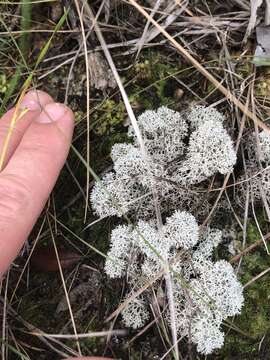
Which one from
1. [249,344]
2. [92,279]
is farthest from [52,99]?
[249,344]

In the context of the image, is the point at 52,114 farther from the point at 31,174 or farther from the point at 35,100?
the point at 31,174

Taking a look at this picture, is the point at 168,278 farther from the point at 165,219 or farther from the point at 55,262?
the point at 55,262

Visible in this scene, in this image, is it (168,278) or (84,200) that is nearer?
(168,278)

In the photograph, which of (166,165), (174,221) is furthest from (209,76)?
(174,221)

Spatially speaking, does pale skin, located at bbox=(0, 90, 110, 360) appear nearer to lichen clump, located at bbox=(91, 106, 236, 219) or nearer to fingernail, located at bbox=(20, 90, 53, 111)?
fingernail, located at bbox=(20, 90, 53, 111)

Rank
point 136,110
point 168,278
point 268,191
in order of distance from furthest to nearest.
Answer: point 136,110 → point 268,191 → point 168,278

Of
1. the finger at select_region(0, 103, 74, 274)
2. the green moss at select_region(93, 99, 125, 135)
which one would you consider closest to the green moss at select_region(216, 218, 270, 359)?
the green moss at select_region(93, 99, 125, 135)

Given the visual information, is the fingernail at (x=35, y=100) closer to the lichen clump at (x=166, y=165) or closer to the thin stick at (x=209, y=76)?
the lichen clump at (x=166, y=165)

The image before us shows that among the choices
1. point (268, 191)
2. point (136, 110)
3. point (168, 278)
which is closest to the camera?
point (168, 278)
